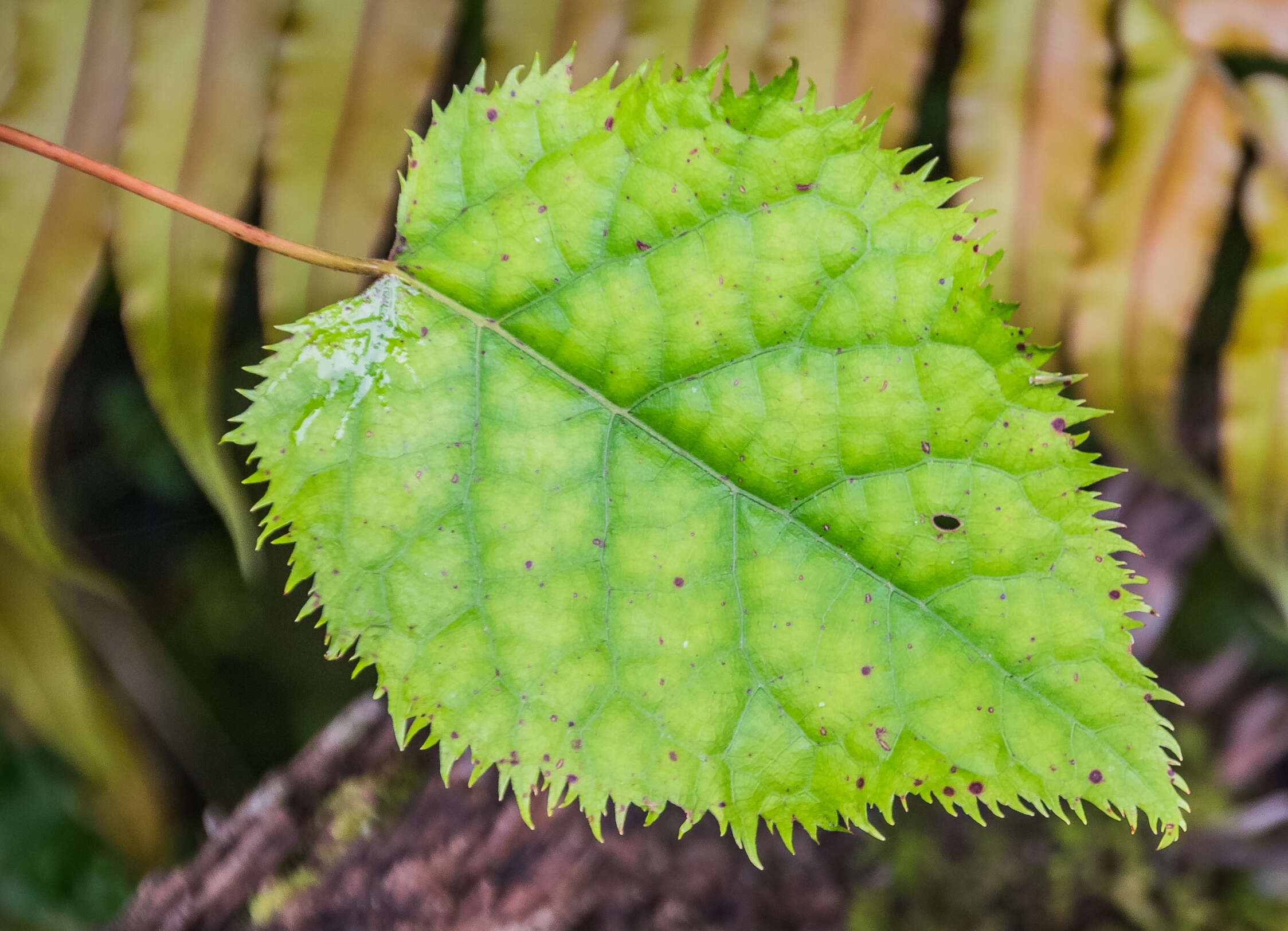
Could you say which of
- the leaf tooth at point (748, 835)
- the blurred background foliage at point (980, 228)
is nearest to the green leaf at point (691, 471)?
the leaf tooth at point (748, 835)

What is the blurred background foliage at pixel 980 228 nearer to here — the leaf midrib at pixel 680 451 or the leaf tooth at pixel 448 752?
the leaf midrib at pixel 680 451

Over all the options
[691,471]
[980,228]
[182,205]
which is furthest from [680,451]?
[980,228]

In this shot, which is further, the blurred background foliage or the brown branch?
the blurred background foliage

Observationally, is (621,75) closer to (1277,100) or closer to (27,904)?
(1277,100)

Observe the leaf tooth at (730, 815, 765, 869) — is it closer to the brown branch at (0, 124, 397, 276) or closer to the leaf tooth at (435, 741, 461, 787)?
the leaf tooth at (435, 741, 461, 787)

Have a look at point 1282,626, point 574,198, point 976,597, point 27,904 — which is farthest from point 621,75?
point 27,904

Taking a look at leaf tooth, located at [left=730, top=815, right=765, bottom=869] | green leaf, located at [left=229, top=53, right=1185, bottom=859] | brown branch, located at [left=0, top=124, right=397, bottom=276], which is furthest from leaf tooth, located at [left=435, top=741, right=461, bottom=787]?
brown branch, located at [left=0, top=124, right=397, bottom=276]

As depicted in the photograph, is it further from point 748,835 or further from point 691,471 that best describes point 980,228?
point 748,835
